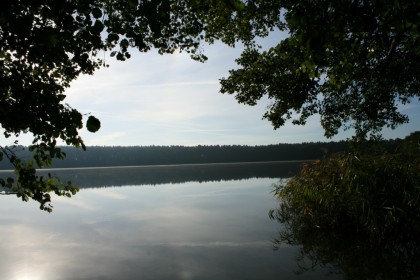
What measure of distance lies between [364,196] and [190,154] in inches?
4592

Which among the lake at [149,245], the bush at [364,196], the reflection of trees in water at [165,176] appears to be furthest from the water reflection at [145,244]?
the reflection of trees in water at [165,176]

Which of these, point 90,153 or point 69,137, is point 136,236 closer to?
point 69,137

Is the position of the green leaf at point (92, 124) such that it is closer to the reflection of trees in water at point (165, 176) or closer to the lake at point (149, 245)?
the lake at point (149, 245)

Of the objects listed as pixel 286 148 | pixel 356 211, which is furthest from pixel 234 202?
pixel 286 148

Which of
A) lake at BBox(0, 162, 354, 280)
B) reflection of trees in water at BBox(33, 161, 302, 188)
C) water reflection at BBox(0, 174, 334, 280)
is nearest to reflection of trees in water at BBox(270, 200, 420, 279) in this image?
Result: lake at BBox(0, 162, 354, 280)

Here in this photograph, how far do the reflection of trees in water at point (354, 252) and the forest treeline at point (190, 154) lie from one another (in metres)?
103

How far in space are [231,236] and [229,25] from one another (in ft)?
22.4

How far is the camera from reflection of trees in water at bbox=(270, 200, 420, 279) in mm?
7758

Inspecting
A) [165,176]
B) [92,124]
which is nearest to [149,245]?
[92,124]

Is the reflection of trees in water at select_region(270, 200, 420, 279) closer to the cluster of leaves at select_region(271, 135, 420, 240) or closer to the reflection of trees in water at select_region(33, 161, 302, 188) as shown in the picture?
the cluster of leaves at select_region(271, 135, 420, 240)

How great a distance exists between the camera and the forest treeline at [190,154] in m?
114

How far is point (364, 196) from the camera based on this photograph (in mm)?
10562

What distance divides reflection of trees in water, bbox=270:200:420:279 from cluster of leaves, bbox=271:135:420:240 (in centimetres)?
23

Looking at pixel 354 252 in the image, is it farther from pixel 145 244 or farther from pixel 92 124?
pixel 92 124
